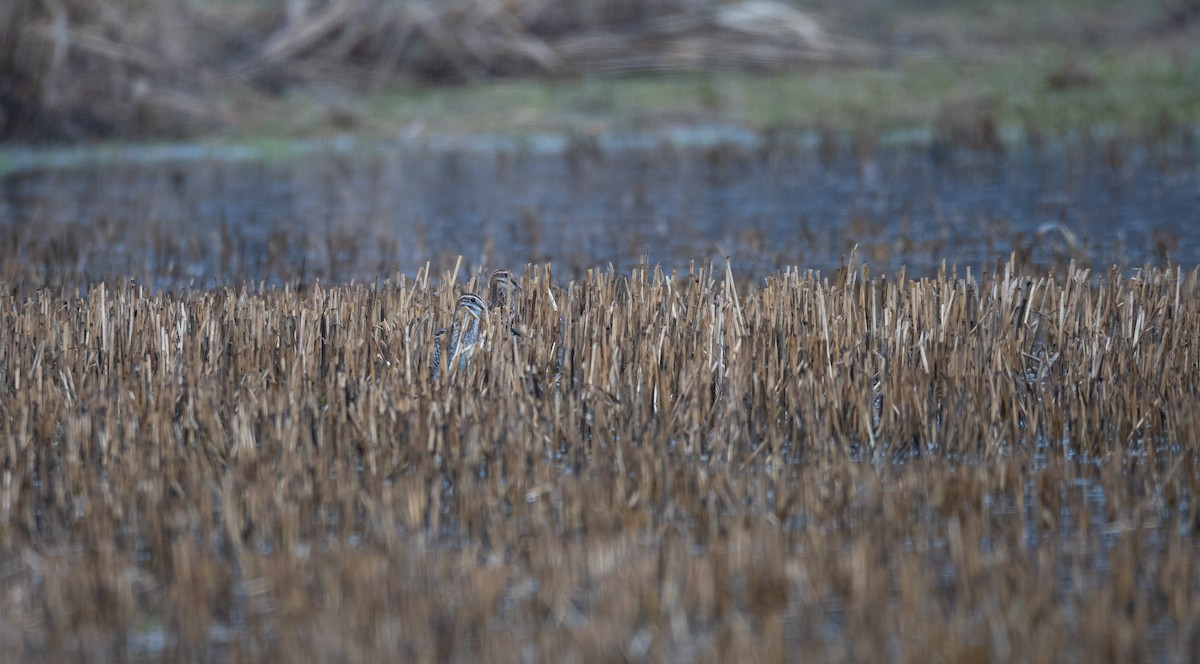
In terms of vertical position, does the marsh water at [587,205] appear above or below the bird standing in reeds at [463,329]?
below

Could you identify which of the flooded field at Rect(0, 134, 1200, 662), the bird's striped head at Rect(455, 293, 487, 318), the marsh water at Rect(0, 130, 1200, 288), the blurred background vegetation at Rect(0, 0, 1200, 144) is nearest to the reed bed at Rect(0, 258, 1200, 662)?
the flooded field at Rect(0, 134, 1200, 662)

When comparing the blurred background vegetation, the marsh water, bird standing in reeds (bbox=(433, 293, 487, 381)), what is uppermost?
the blurred background vegetation

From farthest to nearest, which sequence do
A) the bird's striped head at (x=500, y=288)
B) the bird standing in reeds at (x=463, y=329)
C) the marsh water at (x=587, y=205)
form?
the marsh water at (x=587, y=205) → the bird's striped head at (x=500, y=288) → the bird standing in reeds at (x=463, y=329)

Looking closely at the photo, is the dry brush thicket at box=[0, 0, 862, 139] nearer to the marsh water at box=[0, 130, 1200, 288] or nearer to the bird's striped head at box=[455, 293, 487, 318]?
the marsh water at box=[0, 130, 1200, 288]

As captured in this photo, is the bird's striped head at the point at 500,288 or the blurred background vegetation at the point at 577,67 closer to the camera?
the bird's striped head at the point at 500,288

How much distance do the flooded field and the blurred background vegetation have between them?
9.84 m

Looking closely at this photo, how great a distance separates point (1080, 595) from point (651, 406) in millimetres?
2113

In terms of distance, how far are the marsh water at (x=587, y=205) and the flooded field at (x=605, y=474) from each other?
1224mm

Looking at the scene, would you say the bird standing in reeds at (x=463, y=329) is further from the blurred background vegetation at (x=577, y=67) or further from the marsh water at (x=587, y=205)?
the blurred background vegetation at (x=577, y=67)

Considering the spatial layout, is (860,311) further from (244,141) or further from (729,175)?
(244,141)

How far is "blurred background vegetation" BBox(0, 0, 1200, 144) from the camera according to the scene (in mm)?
16422

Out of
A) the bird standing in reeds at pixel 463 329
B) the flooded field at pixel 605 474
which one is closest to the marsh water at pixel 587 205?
the bird standing in reeds at pixel 463 329

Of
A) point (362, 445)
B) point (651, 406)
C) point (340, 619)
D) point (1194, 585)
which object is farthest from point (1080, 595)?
point (362, 445)

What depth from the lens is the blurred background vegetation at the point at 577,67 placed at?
1642 cm
